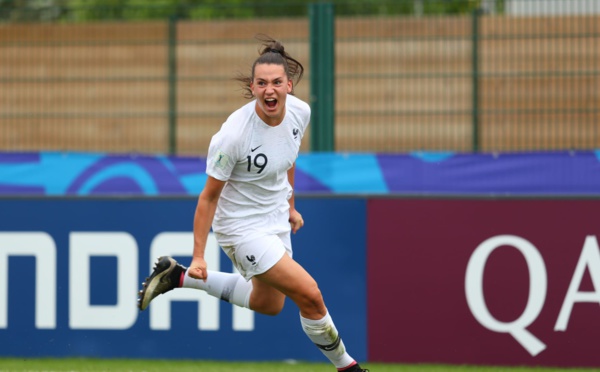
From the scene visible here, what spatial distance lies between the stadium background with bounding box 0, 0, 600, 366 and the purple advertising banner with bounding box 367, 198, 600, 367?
15 mm

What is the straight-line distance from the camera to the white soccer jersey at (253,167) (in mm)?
6980

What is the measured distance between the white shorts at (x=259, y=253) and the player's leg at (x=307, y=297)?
38 millimetres

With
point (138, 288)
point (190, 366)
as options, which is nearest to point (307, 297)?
point (190, 366)

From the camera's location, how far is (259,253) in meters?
Answer: 7.14

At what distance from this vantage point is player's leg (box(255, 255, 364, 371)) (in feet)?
23.2

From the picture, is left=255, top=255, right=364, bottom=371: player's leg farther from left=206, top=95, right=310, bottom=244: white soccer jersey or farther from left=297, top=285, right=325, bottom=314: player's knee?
left=206, top=95, right=310, bottom=244: white soccer jersey

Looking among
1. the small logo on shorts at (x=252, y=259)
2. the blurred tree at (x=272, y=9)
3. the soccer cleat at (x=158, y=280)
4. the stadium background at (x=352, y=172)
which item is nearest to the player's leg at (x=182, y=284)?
the soccer cleat at (x=158, y=280)

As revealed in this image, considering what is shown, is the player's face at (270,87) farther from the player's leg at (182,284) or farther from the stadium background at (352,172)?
the stadium background at (352,172)

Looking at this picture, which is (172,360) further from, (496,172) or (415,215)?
(496,172)

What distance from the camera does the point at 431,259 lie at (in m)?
8.91

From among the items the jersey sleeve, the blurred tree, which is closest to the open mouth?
the jersey sleeve

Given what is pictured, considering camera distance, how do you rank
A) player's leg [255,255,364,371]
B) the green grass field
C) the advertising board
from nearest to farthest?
player's leg [255,255,364,371], the green grass field, the advertising board

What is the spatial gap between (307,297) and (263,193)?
69 cm

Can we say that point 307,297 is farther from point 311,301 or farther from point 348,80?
point 348,80
